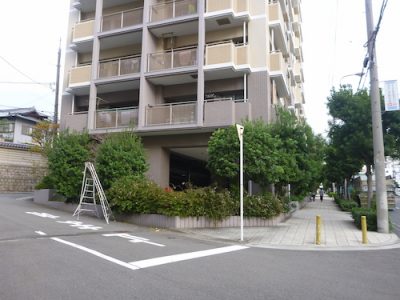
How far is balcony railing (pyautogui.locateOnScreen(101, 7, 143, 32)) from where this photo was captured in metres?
20.3

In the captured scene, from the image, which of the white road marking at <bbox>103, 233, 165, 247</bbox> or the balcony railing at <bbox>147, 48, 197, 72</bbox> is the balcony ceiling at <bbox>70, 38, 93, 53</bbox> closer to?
the balcony railing at <bbox>147, 48, 197, 72</bbox>

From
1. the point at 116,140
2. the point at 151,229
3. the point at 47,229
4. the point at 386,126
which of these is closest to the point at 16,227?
the point at 47,229

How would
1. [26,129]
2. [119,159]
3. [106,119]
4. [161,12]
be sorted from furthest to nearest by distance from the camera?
[26,129] → [161,12] → [106,119] → [119,159]

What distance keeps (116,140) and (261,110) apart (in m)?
7.02

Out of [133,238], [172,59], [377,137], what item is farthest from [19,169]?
[377,137]

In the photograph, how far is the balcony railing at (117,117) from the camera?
18984 millimetres

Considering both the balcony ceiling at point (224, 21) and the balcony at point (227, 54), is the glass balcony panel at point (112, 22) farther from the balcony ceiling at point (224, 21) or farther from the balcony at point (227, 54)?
the balcony at point (227, 54)

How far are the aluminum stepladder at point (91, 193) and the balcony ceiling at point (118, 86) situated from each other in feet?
21.2

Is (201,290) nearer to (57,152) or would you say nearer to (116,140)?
(116,140)

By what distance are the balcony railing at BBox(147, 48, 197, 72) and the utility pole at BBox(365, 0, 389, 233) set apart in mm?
8040

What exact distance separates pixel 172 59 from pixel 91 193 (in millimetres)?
7884

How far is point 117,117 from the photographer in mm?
19281

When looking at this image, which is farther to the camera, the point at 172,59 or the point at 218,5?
the point at 172,59

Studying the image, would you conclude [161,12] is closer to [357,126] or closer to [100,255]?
[357,126]
